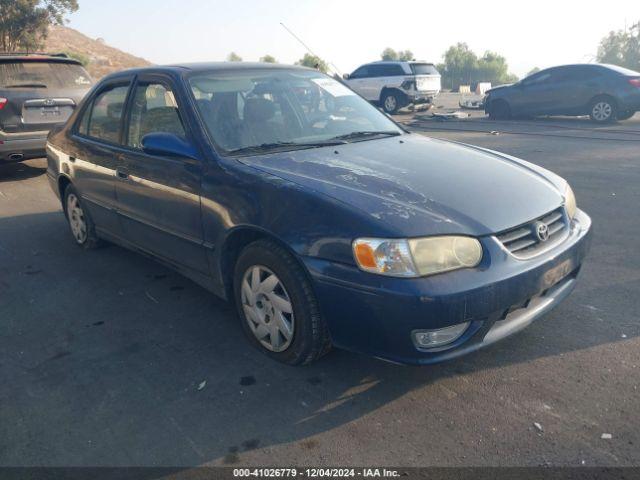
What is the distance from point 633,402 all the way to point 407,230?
4.58ft

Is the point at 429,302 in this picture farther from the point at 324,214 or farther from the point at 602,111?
the point at 602,111

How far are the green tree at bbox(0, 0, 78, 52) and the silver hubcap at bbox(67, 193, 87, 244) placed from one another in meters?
24.9

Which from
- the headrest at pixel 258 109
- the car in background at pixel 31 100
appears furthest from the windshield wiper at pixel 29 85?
the headrest at pixel 258 109

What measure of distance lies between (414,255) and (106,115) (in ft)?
10.2

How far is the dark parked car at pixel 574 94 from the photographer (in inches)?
517

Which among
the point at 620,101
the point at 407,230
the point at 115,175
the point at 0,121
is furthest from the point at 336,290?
the point at 620,101

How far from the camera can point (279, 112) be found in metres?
3.80

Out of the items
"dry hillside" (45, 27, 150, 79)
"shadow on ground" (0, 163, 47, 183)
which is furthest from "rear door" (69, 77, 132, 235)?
"dry hillside" (45, 27, 150, 79)

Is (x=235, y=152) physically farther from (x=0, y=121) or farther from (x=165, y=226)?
(x=0, y=121)

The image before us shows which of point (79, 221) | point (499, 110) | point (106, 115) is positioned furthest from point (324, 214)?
point (499, 110)

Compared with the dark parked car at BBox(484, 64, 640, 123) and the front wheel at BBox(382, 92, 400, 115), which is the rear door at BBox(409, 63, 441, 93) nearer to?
the front wheel at BBox(382, 92, 400, 115)

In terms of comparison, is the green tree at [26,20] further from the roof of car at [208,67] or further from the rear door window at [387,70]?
the roof of car at [208,67]

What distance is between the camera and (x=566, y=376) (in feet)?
9.60

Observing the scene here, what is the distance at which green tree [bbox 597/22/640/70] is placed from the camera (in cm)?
4431
